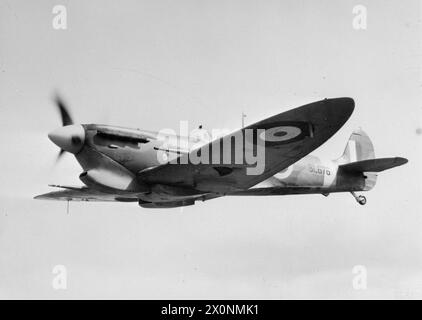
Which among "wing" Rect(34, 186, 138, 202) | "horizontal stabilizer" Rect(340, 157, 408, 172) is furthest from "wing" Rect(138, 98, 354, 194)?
"horizontal stabilizer" Rect(340, 157, 408, 172)

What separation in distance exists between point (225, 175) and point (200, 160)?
1.00 meters

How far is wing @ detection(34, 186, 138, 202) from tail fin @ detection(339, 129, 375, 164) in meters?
7.29

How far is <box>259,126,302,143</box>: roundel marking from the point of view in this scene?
12125 millimetres

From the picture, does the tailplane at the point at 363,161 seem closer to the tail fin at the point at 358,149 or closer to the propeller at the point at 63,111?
the tail fin at the point at 358,149

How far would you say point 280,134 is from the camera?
1241 cm

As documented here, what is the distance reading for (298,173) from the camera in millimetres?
15789

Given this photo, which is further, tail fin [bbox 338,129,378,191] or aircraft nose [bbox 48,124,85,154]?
tail fin [bbox 338,129,378,191]

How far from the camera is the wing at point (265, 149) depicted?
11.6 metres

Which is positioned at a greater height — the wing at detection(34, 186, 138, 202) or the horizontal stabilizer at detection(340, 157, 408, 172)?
the horizontal stabilizer at detection(340, 157, 408, 172)

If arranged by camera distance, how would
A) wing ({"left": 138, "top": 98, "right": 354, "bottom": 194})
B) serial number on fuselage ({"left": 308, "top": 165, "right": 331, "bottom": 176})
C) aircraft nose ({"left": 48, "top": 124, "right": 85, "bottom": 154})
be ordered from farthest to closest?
serial number on fuselage ({"left": 308, "top": 165, "right": 331, "bottom": 176}) < aircraft nose ({"left": 48, "top": 124, "right": 85, "bottom": 154}) < wing ({"left": 138, "top": 98, "right": 354, "bottom": 194})

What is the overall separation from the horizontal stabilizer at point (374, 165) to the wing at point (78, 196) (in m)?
6.28

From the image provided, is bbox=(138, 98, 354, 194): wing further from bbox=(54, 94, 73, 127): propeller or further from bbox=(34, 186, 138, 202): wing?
bbox=(34, 186, 138, 202): wing

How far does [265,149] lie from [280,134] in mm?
763

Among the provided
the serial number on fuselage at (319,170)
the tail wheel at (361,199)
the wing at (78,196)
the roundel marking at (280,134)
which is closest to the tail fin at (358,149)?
the tail wheel at (361,199)
